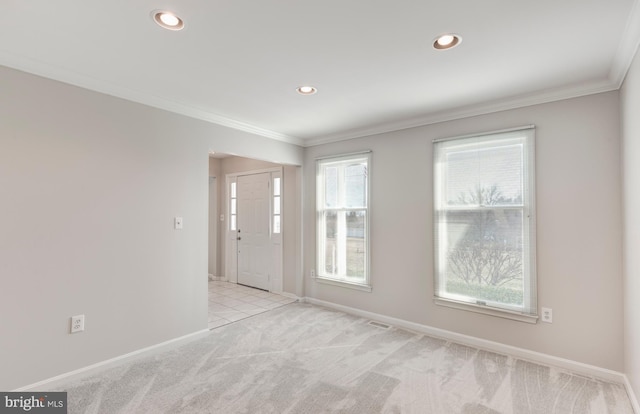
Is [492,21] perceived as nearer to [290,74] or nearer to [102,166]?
[290,74]

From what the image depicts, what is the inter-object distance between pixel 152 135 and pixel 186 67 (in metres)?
0.94

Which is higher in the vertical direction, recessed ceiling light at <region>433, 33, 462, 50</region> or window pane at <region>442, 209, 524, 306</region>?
Answer: recessed ceiling light at <region>433, 33, 462, 50</region>

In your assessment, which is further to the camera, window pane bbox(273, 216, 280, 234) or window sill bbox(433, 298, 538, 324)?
window pane bbox(273, 216, 280, 234)

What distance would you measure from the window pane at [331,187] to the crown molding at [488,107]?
450mm

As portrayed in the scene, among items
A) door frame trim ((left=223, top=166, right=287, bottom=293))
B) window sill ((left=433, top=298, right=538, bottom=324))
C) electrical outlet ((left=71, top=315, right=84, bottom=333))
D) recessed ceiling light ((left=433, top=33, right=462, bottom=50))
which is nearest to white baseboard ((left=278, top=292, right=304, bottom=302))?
door frame trim ((left=223, top=166, right=287, bottom=293))

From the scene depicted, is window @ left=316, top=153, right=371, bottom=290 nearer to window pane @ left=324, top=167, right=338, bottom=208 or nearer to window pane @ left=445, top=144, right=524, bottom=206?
window pane @ left=324, top=167, right=338, bottom=208

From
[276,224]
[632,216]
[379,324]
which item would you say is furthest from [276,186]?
[632,216]

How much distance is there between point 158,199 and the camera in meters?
3.05

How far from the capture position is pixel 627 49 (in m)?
2.03

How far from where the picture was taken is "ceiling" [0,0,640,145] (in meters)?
1.71

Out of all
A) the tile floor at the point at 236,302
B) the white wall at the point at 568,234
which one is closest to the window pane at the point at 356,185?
the white wall at the point at 568,234

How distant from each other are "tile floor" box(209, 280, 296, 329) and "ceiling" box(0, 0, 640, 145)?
8.19 ft

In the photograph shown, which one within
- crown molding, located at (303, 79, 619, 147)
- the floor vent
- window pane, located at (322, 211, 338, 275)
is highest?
crown molding, located at (303, 79, 619, 147)

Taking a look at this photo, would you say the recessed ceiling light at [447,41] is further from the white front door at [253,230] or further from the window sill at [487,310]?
the white front door at [253,230]
